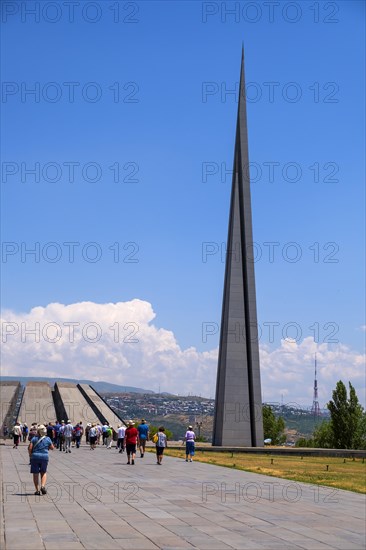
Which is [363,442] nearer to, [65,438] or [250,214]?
[250,214]

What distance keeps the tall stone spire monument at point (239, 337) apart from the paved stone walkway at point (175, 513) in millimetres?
21349

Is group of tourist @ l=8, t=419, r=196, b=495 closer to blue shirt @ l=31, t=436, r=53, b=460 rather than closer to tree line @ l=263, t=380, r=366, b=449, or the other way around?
blue shirt @ l=31, t=436, r=53, b=460

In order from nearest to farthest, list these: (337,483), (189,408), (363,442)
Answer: (337,483) → (363,442) → (189,408)

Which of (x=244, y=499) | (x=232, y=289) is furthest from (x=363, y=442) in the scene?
(x=244, y=499)

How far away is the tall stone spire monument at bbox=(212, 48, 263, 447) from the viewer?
40.2 m

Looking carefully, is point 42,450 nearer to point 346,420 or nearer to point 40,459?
point 40,459

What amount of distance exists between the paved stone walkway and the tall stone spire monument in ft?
70.0

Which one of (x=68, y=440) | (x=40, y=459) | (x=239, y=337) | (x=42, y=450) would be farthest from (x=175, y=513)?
(x=239, y=337)

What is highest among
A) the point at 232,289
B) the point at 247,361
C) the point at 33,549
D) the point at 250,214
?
the point at 250,214

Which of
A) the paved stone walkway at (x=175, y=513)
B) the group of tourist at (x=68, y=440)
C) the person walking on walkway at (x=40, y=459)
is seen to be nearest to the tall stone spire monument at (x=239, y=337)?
the group of tourist at (x=68, y=440)

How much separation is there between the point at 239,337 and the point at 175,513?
96.1ft

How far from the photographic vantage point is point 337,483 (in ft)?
58.0

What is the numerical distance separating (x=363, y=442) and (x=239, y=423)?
535 inches

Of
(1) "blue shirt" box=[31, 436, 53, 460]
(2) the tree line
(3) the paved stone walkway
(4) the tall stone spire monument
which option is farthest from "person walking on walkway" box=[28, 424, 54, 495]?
(2) the tree line
